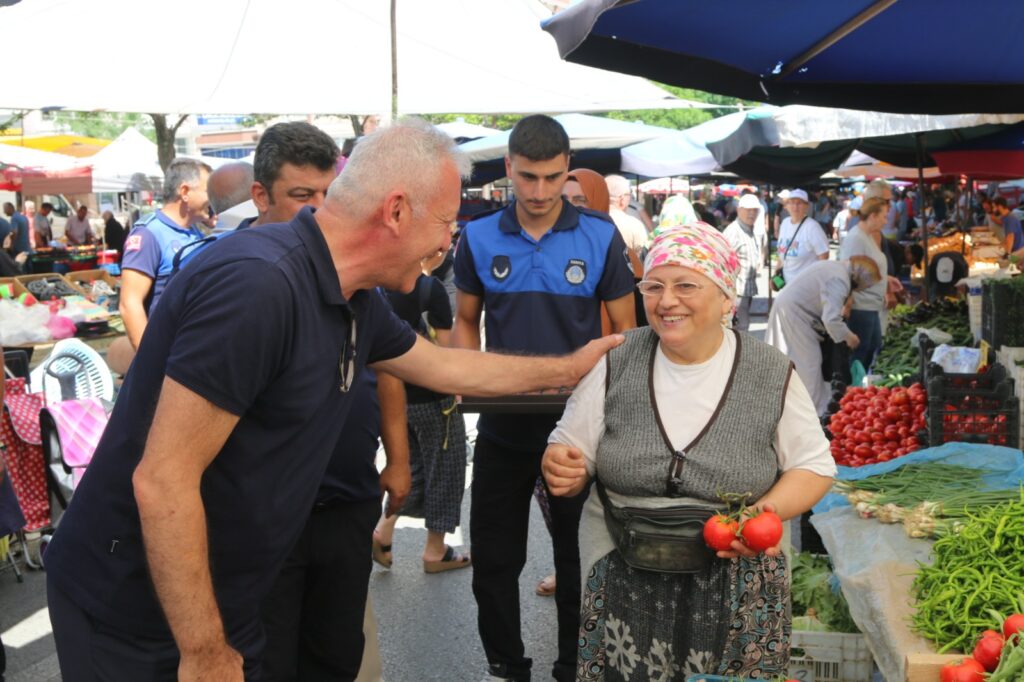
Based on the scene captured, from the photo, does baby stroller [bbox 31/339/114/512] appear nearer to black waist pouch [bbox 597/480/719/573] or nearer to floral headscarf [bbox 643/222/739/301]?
black waist pouch [bbox 597/480/719/573]

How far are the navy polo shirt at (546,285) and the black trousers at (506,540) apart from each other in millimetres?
134

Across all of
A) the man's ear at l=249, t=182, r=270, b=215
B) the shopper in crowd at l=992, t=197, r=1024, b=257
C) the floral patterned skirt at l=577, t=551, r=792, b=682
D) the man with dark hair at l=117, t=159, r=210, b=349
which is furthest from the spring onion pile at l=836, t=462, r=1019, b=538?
the shopper in crowd at l=992, t=197, r=1024, b=257

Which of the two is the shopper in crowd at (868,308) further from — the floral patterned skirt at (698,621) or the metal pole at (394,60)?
the floral patterned skirt at (698,621)

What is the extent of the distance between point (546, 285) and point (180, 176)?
3.04 metres

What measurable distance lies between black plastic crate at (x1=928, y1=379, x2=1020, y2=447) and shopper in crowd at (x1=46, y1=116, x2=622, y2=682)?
4021mm

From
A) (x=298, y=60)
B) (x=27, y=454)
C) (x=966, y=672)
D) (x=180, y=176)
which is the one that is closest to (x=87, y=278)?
(x=298, y=60)

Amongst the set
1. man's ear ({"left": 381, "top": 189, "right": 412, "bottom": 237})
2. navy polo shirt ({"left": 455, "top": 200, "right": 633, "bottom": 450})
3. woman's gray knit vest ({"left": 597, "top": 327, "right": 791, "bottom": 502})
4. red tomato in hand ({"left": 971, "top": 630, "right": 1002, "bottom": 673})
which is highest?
man's ear ({"left": 381, "top": 189, "right": 412, "bottom": 237})

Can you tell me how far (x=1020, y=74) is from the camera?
205 inches

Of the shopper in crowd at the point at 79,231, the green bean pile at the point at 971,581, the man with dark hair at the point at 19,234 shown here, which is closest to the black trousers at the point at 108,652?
the green bean pile at the point at 971,581

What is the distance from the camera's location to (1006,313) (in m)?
6.41

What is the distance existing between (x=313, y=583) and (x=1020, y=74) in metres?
4.22

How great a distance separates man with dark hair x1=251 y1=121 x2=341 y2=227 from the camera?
12.3ft

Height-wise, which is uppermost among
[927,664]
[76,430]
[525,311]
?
[525,311]

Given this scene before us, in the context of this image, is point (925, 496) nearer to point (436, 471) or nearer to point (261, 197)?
point (436, 471)
